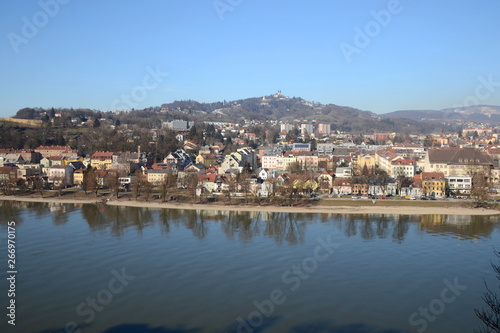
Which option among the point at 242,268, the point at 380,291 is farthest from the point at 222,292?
the point at 380,291

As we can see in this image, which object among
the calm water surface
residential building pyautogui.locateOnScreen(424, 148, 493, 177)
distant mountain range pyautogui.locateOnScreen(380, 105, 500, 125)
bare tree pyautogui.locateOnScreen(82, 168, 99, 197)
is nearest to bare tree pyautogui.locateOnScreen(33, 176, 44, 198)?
bare tree pyautogui.locateOnScreen(82, 168, 99, 197)

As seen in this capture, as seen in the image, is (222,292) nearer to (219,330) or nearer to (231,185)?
(219,330)

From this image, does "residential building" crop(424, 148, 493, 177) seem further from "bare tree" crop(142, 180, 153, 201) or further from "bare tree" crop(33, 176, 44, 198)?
"bare tree" crop(33, 176, 44, 198)

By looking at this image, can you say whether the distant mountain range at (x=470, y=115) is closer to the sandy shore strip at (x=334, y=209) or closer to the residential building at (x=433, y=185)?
the residential building at (x=433, y=185)

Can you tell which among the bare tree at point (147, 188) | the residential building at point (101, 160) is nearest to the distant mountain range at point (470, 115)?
the residential building at point (101, 160)

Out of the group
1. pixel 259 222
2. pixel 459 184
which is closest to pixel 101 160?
pixel 259 222
